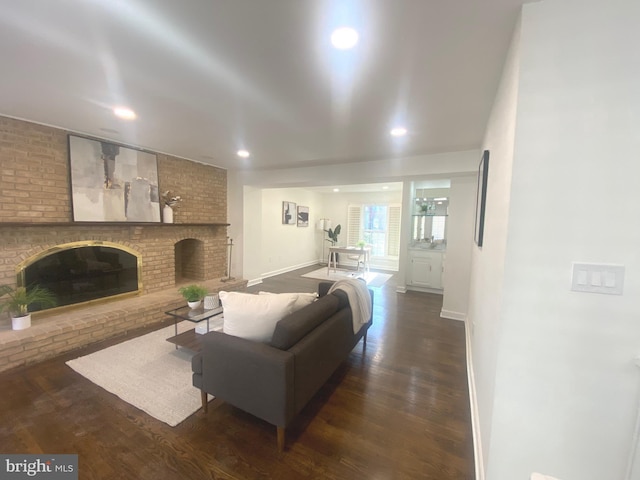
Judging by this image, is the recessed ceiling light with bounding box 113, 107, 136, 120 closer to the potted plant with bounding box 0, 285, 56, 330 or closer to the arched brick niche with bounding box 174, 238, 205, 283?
the potted plant with bounding box 0, 285, 56, 330

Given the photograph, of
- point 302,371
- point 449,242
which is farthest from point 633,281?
point 449,242

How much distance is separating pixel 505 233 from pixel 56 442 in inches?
112

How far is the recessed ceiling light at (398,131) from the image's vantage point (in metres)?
2.76

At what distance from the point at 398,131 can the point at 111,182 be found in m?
3.69

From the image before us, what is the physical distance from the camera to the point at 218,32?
140cm

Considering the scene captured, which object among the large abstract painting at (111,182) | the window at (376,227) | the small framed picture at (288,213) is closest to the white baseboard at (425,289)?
the window at (376,227)

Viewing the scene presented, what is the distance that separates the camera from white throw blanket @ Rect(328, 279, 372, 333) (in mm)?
2547

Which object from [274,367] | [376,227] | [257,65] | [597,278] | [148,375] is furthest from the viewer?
[376,227]

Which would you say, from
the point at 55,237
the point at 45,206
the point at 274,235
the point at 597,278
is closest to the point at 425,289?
the point at 274,235

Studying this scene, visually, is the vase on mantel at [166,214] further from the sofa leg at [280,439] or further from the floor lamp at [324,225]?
the floor lamp at [324,225]

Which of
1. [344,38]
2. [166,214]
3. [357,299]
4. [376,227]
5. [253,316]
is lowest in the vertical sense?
[357,299]

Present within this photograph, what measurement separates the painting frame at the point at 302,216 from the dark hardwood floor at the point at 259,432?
5.55 metres

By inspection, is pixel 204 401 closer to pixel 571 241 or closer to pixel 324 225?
pixel 571 241

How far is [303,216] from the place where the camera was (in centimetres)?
791
